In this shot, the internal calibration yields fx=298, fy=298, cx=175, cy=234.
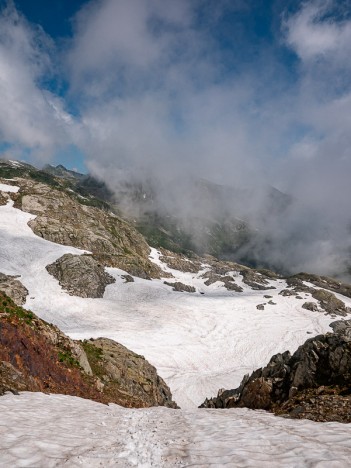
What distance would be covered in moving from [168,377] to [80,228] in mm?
92172

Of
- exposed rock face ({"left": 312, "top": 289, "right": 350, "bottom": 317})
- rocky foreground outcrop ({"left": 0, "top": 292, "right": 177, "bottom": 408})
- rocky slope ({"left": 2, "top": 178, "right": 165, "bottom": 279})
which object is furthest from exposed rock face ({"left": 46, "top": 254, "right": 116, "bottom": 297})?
exposed rock face ({"left": 312, "top": 289, "right": 350, "bottom": 317})

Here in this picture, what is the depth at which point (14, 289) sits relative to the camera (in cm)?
6725

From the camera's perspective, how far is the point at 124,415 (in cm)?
1479

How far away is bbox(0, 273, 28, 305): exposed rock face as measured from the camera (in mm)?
64438

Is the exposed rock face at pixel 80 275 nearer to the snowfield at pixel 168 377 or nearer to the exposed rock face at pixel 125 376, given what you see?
the snowfield at pixel 168 377

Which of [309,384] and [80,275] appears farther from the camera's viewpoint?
[80,275]

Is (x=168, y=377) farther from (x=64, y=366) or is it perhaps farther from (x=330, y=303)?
(x=330, y=303)

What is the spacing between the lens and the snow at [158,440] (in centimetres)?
780

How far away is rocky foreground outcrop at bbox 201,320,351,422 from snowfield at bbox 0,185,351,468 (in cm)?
241

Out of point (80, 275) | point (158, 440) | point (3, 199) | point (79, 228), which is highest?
point (3, 199)

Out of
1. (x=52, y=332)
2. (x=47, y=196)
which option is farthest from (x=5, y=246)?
(x=52, y=332)

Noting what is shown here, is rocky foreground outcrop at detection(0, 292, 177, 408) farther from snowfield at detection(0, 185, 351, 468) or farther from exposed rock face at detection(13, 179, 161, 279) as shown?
exposed rock face at detection(13, 179, 161, 279)

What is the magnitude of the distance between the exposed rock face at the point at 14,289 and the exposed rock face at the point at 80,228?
33.1m

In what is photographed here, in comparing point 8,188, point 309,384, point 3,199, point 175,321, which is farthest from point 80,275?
point 8,188
